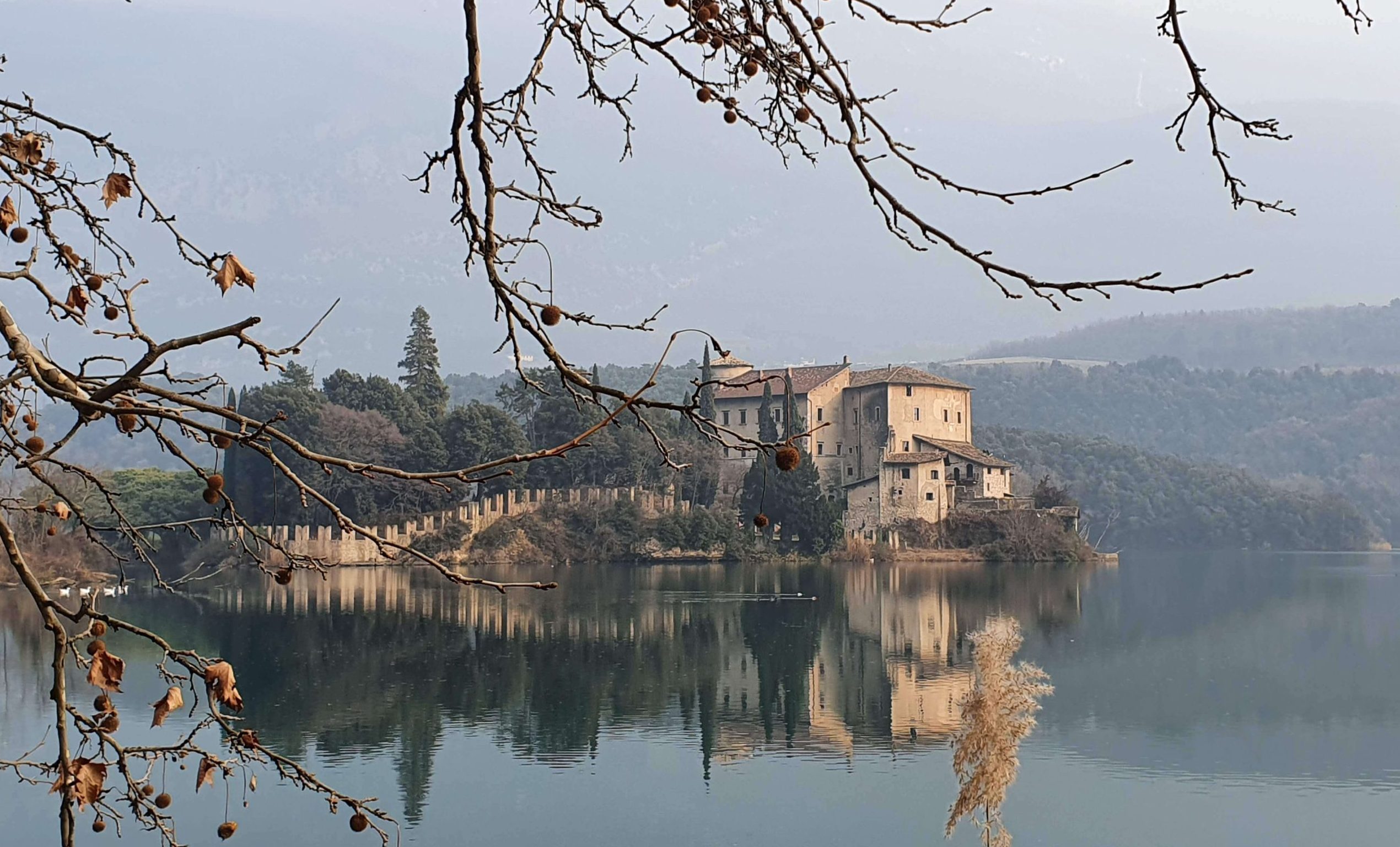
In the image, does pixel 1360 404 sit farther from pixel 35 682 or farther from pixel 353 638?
pixel 35 682

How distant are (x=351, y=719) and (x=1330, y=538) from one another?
62.8m

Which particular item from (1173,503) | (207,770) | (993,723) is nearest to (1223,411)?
(1173,503)

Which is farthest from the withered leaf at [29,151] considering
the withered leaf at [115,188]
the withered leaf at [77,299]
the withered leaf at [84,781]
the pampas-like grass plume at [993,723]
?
the pampas-like grass plume at [993,723]

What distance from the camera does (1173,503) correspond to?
2694 inches

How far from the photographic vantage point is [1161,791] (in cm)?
1491

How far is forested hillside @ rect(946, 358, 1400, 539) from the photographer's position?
92.9 meters

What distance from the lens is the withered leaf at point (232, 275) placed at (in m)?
2.15

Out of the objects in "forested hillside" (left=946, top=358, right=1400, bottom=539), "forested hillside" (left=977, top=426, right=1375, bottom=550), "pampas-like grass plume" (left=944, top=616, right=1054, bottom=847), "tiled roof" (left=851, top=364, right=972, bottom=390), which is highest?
"forested hillside" (left=946, top=358, right=1400, bottom=539)

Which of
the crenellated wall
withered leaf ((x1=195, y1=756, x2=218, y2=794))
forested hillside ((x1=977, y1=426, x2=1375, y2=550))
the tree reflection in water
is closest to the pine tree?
the crenellated wall

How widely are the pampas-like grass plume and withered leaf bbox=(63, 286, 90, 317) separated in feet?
26.3

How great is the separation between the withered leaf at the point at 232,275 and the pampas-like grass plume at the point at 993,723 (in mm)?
8495

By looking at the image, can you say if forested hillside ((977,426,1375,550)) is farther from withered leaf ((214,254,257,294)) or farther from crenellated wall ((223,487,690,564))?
withered leaf ((214,254,257,294))

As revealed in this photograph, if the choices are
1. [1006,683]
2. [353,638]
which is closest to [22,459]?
[1006,683]

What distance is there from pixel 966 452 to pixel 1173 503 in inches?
1010
